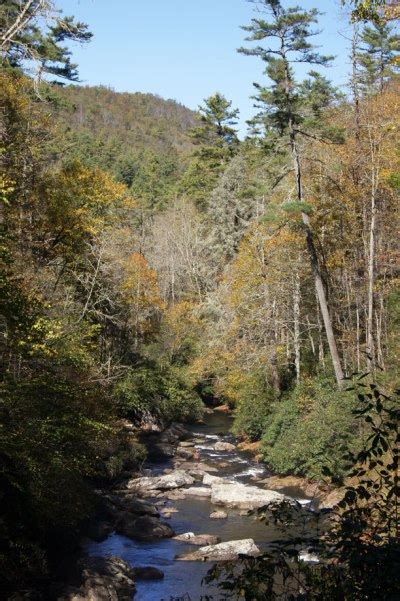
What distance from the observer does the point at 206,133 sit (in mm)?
54719

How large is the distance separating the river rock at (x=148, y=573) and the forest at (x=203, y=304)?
6.33 feet

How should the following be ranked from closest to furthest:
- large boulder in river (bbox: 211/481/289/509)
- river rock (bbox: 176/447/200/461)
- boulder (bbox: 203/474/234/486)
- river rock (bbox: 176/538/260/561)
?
river rock (bbox: 176/538/260/561) → large boulder in river (bbox: 211/481/289/509) → boulder (bbox: 203/474/234/486) → river rock (bbox: 176/447/200/461)

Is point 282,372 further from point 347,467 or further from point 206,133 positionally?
point 206,133

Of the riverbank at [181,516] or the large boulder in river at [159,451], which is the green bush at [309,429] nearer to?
the riverbank at [181,516]

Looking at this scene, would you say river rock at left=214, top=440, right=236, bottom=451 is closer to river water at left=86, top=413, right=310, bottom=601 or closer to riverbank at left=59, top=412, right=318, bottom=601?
riverbank at left=59, top=412, right=318, bottom=601

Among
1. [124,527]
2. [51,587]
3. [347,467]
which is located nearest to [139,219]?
[124,527]

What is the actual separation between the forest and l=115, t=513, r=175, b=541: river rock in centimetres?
135

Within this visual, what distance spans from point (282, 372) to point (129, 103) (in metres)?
123

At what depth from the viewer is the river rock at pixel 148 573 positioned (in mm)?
13297

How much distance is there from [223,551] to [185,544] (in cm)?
160

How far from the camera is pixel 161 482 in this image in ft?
68.5

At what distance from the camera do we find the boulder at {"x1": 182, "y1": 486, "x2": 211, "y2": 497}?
20.0 metres

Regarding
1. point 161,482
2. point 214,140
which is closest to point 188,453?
point 161,482

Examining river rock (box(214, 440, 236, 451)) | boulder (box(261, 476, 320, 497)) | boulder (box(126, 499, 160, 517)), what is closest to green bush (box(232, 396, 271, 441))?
river rock (box(214, 440, 236, 451))
